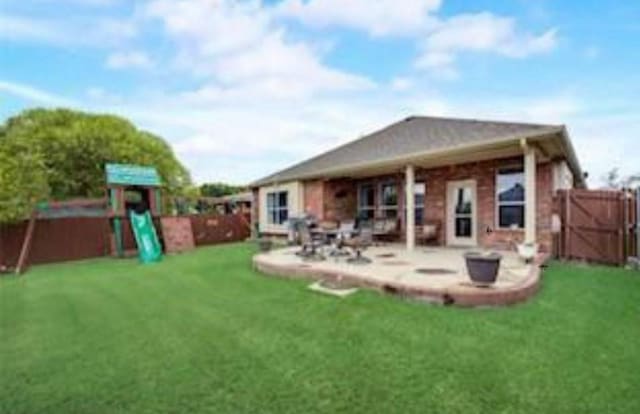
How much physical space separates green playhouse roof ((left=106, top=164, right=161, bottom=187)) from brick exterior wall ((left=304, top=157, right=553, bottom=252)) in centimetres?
610

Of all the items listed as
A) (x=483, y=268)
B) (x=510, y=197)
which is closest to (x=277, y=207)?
(x=510, y=197)

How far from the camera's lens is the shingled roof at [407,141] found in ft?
32.3

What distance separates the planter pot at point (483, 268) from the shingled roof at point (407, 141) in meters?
3.36

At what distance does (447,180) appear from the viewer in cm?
1188

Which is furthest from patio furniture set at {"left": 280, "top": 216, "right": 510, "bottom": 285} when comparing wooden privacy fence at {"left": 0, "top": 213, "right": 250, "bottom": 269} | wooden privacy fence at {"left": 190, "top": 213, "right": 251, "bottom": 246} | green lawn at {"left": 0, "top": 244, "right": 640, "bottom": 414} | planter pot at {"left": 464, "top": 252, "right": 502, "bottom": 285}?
wooden privacy fence at {"left": 0, "top": 213, "right": 250, "bottom": 269}

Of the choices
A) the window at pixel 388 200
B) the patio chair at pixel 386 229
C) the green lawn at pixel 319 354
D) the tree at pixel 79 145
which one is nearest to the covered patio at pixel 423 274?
the green lawn at pixel 319 354

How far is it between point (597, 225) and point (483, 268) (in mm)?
5453

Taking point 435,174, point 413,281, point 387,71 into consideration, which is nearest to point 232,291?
point 413,281

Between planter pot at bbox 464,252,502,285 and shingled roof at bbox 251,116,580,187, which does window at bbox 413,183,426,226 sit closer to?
shingled roof at bbox 251,116,580,187

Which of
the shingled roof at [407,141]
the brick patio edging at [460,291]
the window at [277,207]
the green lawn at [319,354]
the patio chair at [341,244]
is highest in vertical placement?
the shingled roof at [407,141]

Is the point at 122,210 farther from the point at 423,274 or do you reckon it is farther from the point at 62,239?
the point at 423,274

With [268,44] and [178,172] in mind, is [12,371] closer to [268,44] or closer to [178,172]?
[268,44]

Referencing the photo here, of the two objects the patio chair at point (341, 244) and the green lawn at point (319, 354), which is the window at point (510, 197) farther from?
the patio chair at point (341, 244)

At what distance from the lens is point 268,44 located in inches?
457
